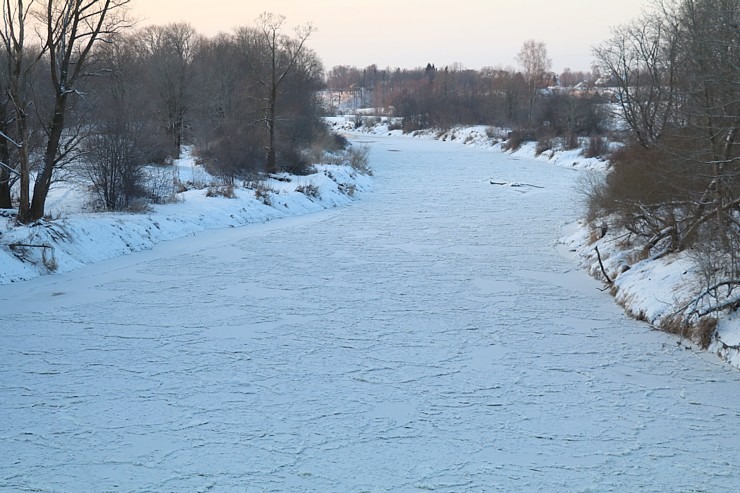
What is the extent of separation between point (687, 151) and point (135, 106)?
1523 cm

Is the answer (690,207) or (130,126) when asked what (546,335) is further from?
(130,126)

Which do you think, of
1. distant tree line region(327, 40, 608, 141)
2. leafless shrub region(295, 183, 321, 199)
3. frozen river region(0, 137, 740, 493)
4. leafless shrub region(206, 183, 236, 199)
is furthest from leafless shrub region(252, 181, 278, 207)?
distant tree line region(327, 40, 608, 141)

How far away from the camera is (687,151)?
365 inches

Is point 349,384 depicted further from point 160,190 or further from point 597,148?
point 597,148

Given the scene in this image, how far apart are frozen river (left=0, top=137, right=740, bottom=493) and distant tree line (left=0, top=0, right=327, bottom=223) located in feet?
11.3

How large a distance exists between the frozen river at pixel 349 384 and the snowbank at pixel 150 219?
2.08 feet

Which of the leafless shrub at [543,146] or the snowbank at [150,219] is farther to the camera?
the leafless shrub at [543,146]

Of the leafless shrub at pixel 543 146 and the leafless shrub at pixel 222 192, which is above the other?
the leafless shrub at pixel 543 146

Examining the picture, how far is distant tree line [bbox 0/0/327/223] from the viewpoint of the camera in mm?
12977

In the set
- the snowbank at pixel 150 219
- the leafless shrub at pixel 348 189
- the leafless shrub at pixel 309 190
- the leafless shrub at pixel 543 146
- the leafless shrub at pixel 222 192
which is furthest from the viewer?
the leafless shrub at pixel 543 146

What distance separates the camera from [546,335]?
873 cm

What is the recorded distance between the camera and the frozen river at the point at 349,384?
5.23 meters

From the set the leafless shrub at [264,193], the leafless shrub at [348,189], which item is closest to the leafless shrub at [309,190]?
the leafless shrub at [264,193]

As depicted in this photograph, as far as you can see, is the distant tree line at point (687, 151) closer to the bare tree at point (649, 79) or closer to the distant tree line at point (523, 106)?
the bare tree at point (649, 79)
